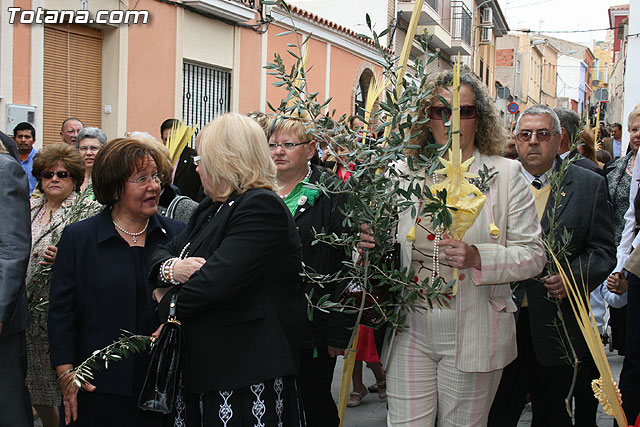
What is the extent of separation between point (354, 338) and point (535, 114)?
197cm

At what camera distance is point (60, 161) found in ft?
15.5

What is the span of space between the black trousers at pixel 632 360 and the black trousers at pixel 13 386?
3.19m

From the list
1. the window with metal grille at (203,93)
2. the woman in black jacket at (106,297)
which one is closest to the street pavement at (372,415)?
the woman in black jacket at (106,297)

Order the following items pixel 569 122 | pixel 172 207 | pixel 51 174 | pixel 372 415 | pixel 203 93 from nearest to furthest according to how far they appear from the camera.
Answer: pixel 51 174
pixel 172 207
pixel 569 122
pixel 372 415
pixel 203 93

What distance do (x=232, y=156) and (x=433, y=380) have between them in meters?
1.28

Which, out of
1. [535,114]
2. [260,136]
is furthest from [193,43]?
[260,136]

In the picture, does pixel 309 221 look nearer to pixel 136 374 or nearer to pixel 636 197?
pixel 136 374

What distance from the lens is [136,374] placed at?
11.4ft

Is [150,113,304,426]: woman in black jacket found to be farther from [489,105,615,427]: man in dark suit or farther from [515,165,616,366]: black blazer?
[515,165,616,366]: black blazer

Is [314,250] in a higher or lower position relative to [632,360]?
higher

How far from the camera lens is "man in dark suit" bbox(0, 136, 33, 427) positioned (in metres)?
3.49

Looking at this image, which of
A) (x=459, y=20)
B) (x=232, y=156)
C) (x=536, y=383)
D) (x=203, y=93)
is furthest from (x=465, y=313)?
(x=459, y=20)

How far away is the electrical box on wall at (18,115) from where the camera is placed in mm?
9953

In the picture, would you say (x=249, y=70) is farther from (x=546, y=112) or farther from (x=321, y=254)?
(x=321, y=254)
